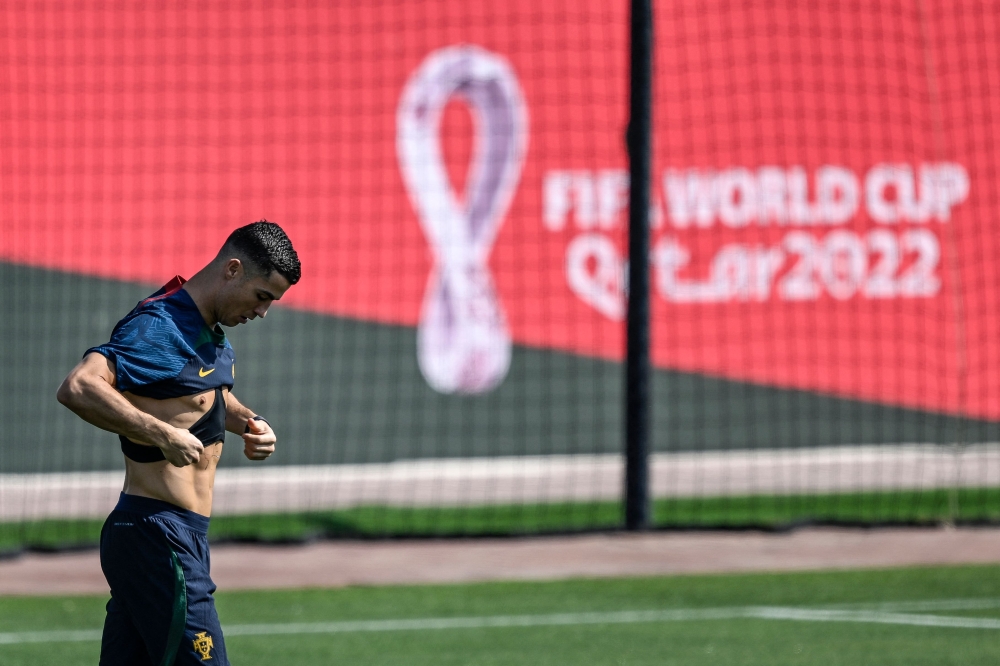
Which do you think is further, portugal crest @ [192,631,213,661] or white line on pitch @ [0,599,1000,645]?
white line on pitch @ [0,599,1000,645]

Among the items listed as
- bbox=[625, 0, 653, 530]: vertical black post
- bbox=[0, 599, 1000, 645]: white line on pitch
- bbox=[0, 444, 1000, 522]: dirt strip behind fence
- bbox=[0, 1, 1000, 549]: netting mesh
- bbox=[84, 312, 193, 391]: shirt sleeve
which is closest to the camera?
bbox=[84, 312, 193, 391]: shirt sleeve

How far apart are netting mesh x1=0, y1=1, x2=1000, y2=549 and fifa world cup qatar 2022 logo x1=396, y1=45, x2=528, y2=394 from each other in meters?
0.03

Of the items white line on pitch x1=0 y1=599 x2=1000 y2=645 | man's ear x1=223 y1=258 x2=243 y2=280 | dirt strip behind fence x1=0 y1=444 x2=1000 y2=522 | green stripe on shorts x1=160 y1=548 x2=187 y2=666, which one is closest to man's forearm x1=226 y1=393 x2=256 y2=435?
man's ear x1=223 y1=258 x2=243 y2=280

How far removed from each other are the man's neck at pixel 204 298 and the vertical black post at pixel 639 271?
668 centimetres

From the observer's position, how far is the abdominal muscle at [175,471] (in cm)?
462

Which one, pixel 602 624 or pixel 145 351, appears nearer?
pixel 145 351

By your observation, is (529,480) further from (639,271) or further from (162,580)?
(162,580)

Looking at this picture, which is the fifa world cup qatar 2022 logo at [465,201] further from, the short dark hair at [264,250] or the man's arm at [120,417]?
the man's arm at [120,417]

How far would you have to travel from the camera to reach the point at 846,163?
1388 centimetres

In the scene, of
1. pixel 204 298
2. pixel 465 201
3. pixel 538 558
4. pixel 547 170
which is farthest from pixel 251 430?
pixel 547 170

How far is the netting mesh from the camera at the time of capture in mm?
13016

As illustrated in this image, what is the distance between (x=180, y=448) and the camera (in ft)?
14.2

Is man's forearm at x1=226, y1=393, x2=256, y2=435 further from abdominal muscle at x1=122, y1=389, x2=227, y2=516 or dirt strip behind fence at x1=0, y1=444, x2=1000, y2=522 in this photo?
dirt strip behind fence at x1=0, y1=444, x2=1000, y2=522

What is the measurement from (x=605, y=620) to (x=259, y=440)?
153 inches
